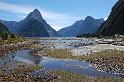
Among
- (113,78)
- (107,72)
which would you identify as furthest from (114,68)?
(113,78)

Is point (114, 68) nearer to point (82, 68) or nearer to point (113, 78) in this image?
point (82, 68)

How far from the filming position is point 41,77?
4162 centimetres

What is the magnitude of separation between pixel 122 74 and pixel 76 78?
8.63m

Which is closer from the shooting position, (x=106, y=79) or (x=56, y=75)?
(x=106, y=79)

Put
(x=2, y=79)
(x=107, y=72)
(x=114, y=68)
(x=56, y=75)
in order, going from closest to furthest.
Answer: (x=2, y=79)
(x=56, y=75)
(x=107, y=72)
(x=114, y=68)

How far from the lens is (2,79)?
40.0 m

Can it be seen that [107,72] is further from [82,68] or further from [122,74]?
[82,68]

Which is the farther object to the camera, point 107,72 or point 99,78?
point 107,72

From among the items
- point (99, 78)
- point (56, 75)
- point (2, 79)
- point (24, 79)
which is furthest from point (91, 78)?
point (2, 79)

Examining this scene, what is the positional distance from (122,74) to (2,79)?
1971cm

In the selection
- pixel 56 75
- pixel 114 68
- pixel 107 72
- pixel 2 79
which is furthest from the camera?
pixel 114 68

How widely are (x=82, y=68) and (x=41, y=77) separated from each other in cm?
1366

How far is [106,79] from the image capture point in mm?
40406

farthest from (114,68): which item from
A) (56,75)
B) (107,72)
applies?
(56,75)
